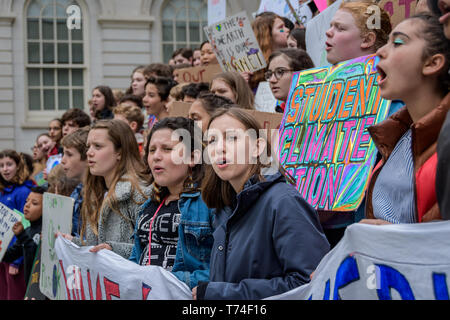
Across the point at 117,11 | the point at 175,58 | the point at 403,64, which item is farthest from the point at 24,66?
the point at 403,64

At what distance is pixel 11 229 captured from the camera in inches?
211

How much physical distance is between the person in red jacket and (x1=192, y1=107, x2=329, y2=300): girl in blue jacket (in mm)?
289

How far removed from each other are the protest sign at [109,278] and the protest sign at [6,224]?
1.37 meters

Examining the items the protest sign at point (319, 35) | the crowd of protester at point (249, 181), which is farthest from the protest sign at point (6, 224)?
the protest sign at point (319, 35)

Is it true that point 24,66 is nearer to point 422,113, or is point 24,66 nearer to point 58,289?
point 58,289

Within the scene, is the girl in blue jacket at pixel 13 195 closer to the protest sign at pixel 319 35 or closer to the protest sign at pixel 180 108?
the protest sign at pixel 180 108

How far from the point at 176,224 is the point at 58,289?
130 centimetres

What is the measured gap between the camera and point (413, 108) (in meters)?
2.26

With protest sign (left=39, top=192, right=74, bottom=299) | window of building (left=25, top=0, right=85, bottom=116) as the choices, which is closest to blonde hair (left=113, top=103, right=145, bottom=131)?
protest sign (left=39, top=192, right=74, bottom=299)

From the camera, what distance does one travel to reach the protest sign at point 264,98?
5142mm

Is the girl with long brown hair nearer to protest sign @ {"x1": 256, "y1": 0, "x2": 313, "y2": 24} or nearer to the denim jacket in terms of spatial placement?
the denim jacket

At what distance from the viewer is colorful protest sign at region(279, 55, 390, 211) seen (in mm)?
3123

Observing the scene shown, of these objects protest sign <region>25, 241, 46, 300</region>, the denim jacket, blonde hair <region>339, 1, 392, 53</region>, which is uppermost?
blonde hair <region>339, 1, 392, 53</region>

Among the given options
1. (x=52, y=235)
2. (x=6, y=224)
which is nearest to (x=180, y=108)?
(x=52, y=235)
